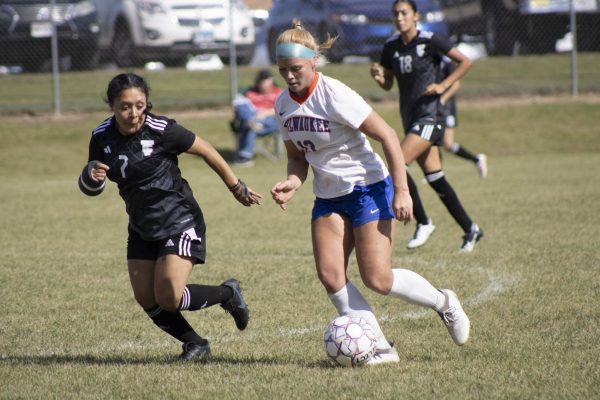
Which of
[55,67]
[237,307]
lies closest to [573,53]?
[55,67]

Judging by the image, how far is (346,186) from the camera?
16.0ft

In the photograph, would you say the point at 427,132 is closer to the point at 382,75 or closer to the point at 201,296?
the point at 382,75

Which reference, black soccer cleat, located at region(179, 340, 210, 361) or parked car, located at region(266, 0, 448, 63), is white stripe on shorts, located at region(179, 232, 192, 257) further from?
parked car, located at region(266, 0, 448, 63)

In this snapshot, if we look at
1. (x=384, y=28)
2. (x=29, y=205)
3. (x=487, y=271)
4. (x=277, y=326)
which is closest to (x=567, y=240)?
(x=487, y=271)

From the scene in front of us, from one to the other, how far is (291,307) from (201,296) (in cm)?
117

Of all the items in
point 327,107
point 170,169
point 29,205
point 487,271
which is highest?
point 327,107

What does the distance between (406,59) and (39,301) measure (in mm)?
3663

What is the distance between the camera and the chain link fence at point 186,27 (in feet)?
58.6

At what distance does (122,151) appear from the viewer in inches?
192

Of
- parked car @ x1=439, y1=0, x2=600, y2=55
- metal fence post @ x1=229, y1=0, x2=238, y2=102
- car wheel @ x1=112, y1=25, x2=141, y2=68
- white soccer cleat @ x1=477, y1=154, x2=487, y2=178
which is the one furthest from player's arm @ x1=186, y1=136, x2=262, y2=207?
parked car @ x1=439, y1=0, x2=600, y2=55

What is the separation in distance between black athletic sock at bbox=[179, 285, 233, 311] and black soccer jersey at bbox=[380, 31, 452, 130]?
3.38 metres

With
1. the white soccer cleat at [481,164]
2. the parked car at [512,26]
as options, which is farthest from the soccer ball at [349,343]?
the parked car at [512,26]

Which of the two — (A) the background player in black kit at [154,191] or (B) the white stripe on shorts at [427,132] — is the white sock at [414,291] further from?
(B) the white stripe on shorts at [427,132]

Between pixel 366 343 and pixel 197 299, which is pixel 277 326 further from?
pixel 366 343
